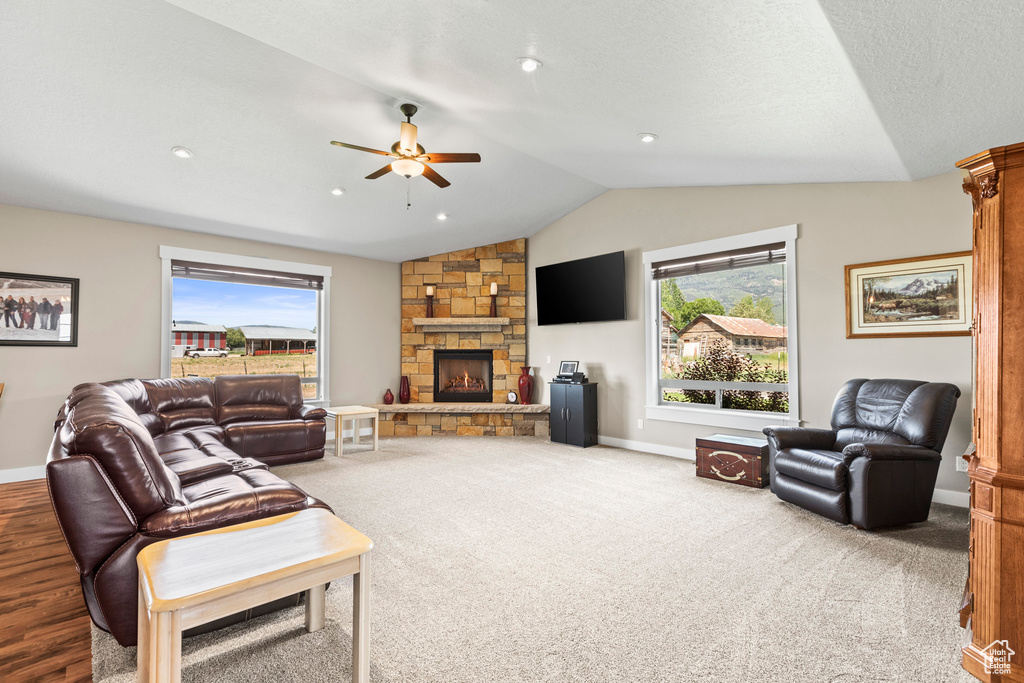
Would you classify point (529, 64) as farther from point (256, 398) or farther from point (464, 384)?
point (464, 384)

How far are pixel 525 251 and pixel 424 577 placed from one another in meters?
5.26

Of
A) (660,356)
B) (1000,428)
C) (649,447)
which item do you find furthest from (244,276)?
(1000,428)

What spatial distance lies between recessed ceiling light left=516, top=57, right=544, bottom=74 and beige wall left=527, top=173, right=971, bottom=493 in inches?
115

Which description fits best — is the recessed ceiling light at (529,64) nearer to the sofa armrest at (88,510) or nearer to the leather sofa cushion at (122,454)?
the leather sofa cushion at (122,454)

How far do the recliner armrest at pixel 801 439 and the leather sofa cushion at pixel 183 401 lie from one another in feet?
17.8

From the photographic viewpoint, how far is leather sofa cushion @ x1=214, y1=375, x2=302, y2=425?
5.34 metres

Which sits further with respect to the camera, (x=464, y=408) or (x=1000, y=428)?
(x=464, y=408)

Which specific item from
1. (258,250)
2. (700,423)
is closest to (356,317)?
(258,250)

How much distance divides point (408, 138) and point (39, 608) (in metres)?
3.24

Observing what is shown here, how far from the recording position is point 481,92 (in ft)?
10.6

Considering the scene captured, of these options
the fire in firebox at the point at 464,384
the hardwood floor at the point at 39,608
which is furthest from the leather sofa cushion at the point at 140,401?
the fire in firebox at the point at 464,384

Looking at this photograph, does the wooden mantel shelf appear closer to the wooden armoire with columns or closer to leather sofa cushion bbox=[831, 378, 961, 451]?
leather sofa cushion bbox=[831, 378, 961, 451]

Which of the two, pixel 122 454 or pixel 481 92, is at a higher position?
pixel 481 92

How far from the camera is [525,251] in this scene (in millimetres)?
7059
